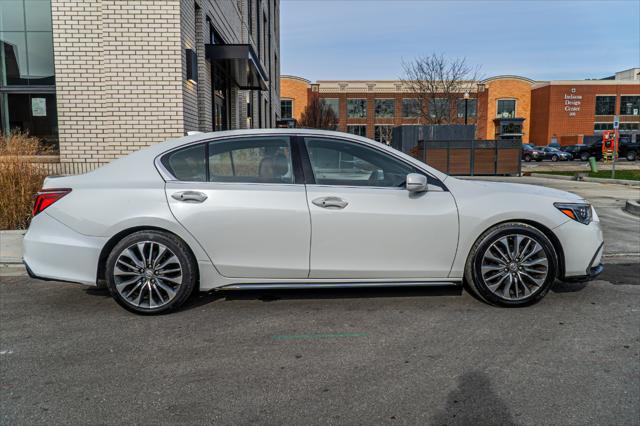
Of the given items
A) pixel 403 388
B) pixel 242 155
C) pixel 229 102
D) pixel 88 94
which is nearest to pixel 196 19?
pixel 88 94

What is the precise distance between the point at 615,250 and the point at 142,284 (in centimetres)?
640

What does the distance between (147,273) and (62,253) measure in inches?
29.5

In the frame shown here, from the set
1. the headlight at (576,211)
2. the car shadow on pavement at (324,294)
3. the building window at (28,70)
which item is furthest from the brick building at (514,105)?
the headlight at (576,211)

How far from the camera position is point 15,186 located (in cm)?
827

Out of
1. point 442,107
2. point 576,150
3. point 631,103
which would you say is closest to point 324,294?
point 442,107

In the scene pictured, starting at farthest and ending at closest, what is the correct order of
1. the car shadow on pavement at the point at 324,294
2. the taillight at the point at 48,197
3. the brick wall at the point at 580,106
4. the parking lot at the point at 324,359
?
the brick wall at the point at 580,106, the car shadow on pavement at the point at 324,294, the taillight at the point at 48,197, the parking lot at the point at 324,359

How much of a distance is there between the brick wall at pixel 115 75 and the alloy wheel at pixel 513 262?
22.5 feet

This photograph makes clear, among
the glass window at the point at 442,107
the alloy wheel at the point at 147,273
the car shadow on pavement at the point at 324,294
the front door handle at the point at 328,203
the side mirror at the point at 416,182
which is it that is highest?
the glass window at the point at 442,107

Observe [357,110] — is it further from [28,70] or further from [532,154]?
[28,70]

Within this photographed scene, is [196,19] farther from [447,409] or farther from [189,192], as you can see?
[447,409]

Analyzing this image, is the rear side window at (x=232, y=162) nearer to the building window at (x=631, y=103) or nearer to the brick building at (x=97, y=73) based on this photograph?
the brick building at (x=97, y=73)

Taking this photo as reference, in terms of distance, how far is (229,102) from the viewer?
17.1 m

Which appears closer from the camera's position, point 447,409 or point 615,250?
point 447,409

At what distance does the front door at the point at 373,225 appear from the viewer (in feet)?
15.1
